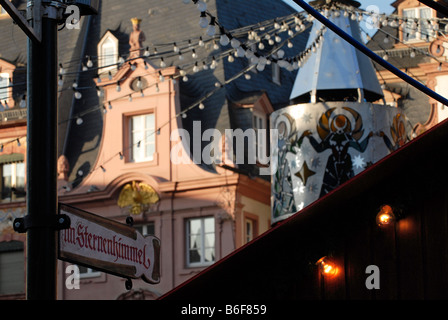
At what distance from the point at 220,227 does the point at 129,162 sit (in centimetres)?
361

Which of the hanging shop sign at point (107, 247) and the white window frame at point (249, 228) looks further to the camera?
the white window frame at point (249, 228)

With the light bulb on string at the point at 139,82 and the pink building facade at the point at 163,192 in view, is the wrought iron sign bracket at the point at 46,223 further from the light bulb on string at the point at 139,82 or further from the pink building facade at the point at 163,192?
the light bulb on string at the point at 139,82

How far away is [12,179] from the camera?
3209 centimetres

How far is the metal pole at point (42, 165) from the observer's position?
6746mm

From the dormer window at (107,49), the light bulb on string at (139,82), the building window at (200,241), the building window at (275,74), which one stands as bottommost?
the building window at (200,241)

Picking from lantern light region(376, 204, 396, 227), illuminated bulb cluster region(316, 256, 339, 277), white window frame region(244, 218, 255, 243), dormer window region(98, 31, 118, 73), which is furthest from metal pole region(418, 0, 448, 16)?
dormer window region(98, 31, 118, 73)

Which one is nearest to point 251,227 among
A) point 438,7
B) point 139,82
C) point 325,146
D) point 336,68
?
point 139,82

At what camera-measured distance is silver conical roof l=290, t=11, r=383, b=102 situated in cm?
2011

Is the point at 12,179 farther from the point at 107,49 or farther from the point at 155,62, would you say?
the point at 155,62

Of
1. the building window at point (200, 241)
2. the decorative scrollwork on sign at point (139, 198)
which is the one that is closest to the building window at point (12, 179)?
the decorative scrollwork on sign at point (139, 198)

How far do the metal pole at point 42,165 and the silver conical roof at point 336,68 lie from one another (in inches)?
523

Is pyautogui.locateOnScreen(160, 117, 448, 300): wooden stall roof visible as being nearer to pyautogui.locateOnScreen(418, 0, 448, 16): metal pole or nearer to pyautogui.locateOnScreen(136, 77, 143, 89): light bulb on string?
pyautogui.locateOnScreen(418, 0, 448, 16): metal pole

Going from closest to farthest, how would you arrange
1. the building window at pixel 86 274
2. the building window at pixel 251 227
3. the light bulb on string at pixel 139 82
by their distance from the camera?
the light bulb on string at pixel 139 82, the building window at pixel 251 227, the building window at pixel 86 274

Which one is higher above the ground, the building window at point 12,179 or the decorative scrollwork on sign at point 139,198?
the building window at point 12,179
